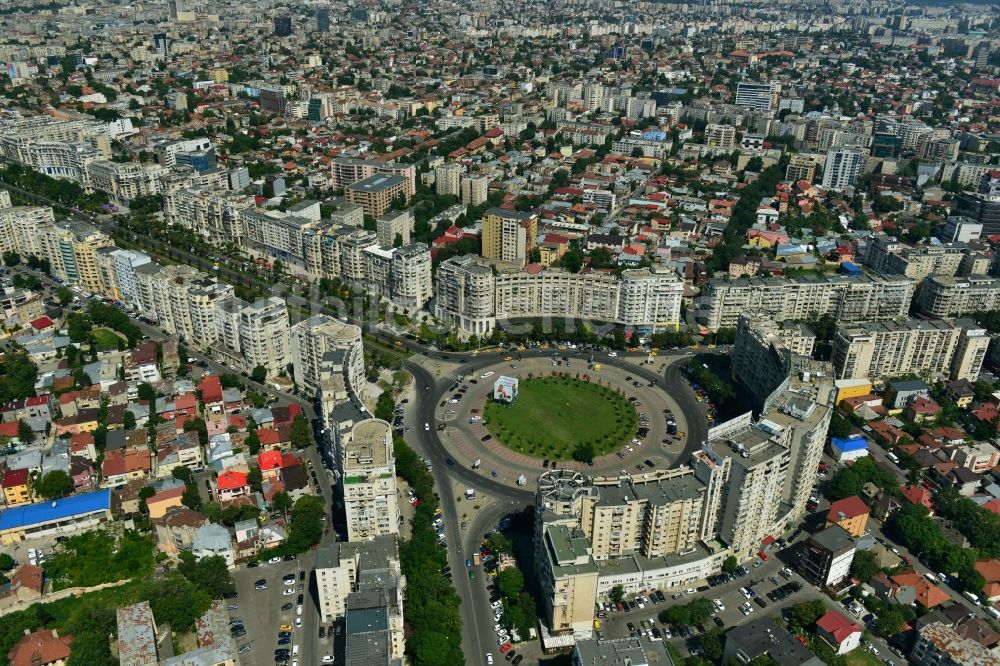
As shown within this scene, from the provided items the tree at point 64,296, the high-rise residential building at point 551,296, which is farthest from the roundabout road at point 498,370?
the tree at point 64,296

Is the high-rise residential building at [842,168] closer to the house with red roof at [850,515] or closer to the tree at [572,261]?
the tree at [572,261]

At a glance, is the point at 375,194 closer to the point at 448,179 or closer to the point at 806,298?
the point at 448,179

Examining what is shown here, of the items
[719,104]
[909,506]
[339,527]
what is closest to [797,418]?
[909,506]

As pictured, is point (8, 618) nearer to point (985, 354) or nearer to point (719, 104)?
point (985, 354)

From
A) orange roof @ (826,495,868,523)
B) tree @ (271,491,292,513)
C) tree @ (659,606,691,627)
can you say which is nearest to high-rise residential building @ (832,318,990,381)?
orange roof @ (826,495,868,523)

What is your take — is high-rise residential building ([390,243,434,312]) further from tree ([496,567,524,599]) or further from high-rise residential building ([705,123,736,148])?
high-rise residential building ([705,123,736,148])

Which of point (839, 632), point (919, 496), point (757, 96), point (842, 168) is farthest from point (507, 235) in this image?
point (757, 96)
